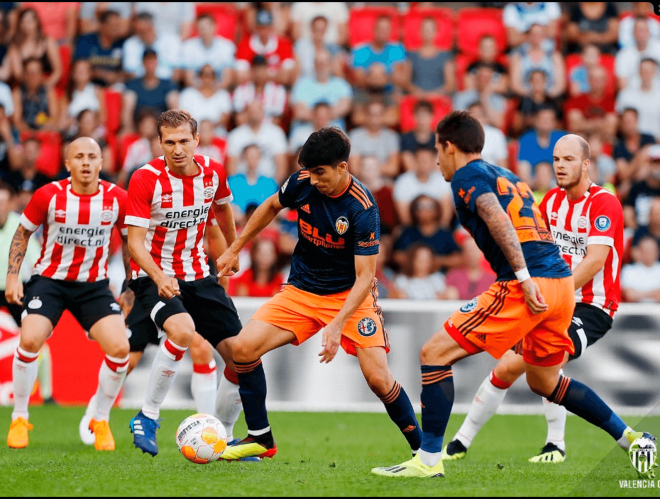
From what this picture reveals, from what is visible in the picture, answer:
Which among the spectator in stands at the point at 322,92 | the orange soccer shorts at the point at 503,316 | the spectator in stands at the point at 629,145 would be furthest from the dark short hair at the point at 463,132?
the spectator in stands at the point at 322,92

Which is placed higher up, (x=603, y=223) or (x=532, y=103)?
(x=532, y=103)

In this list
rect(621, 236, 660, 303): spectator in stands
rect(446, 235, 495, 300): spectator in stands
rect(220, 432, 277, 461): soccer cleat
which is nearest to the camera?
rect(220, 432, 277, 461): soccer cleat

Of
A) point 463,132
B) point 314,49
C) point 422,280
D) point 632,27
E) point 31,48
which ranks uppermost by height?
point 632,27

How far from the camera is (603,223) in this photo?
710cm

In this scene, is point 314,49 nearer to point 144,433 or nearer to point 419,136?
point 419,136

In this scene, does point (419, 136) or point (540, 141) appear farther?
point (419, 136)

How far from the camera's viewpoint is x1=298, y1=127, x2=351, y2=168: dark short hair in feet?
20.2

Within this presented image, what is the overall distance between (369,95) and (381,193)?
239 cm

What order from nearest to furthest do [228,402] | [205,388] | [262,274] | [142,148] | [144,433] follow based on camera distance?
[144,433], [228,402], [205,388], [262,274], [142,148]

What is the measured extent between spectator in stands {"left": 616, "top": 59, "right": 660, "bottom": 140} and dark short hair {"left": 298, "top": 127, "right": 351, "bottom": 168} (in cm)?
924

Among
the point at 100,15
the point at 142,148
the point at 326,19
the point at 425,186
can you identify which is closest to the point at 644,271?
the point at 425,186

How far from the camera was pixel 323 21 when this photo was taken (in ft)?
49.2

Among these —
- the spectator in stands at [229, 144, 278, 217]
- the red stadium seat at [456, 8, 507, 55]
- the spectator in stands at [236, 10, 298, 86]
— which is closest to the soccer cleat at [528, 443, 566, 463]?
the spectator in stands at [229, 144, 278, 217]

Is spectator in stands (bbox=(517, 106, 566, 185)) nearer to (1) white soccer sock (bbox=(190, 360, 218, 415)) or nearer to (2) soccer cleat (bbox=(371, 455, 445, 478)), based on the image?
(1) white soccer sock (bbox=(190, 360, 218, 415))
